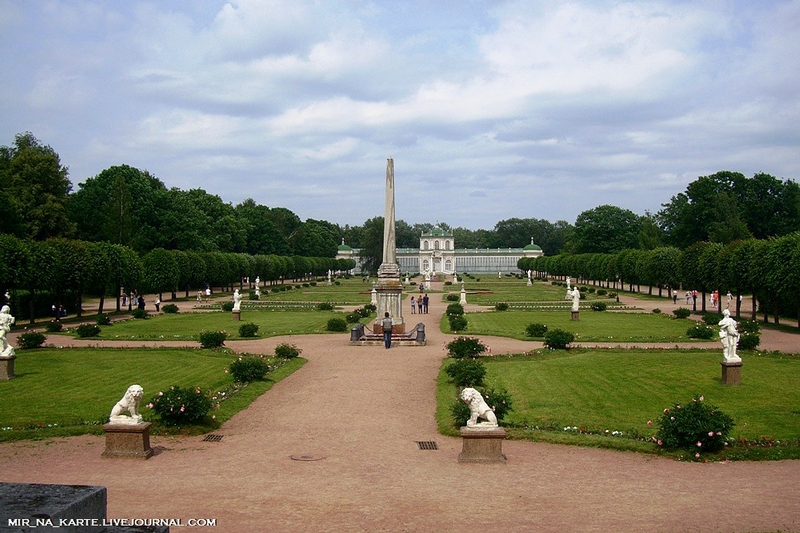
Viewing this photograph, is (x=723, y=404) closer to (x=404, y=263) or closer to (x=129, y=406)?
(x=129, y=406)

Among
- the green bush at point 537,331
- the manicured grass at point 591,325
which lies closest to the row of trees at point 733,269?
the manicured grass at point 591,325

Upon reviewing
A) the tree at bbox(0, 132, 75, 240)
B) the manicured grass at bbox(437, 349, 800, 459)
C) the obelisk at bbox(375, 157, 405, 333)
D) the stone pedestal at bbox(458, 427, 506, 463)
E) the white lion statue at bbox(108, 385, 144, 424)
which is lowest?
the manicured grass at bbox(437, 349, 800, 459)

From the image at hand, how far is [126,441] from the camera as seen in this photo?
42.5 feet

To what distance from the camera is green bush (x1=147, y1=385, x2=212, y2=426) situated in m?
15.2

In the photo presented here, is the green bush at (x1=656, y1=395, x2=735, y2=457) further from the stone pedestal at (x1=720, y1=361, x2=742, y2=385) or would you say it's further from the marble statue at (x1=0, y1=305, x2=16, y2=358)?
the marble statue at (x1=0, y1=305, x2=16, y2=358)

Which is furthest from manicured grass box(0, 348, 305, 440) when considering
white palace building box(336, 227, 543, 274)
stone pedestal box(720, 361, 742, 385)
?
white palace building box(336, 227, 543, 274)

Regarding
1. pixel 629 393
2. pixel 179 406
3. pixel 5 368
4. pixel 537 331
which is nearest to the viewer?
pixel 179 406

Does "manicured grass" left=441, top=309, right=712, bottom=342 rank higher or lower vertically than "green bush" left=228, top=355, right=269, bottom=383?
lower

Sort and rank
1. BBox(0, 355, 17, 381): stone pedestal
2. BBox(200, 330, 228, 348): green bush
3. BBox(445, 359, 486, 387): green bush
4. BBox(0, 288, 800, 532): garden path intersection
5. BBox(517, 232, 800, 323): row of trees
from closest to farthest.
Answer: BBox(0, 288, 800, 532): garden path intersection, BBox(445, 359, 486, 387): green bush, BBox(0, 355, 17, 381): stone pedestal, BBox(200, 330, 228, 348): green bush, BBox(517, 232, 800, 323): row of trees

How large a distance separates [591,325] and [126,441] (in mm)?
31736

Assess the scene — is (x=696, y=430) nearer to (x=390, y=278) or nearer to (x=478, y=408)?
(x=478, y=408)

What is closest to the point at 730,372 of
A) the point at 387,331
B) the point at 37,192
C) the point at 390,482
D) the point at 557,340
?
the point at 557,340

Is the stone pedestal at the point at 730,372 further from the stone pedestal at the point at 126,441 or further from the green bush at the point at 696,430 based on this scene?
the stone pedestal at the point at 126,441

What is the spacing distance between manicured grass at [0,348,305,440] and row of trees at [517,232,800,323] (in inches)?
1100
